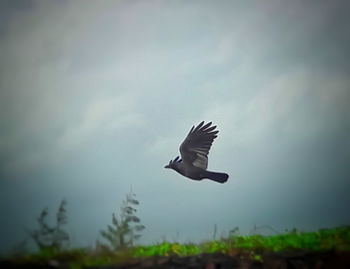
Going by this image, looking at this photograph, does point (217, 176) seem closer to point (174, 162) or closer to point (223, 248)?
point (174, 162)

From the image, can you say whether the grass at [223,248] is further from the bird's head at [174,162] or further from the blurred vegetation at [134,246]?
the bird's head at [174,162]

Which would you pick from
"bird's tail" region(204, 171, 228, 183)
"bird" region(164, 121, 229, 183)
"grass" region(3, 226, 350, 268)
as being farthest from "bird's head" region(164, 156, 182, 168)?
"grass" region(3, 226, 350, 268)

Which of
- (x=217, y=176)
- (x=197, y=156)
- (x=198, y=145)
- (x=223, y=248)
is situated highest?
(x=198, y=145)

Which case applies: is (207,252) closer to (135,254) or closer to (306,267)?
(135,254)

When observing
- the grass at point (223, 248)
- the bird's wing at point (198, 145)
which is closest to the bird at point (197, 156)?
the bird's wing at point (198, 145)

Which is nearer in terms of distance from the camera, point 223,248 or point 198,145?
point 223,248

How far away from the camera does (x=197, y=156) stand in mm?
4715

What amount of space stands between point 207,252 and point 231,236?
52cm

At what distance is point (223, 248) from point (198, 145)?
5.23ft

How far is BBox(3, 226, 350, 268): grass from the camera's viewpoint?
10.3 ft

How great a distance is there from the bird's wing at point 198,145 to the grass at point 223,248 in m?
1.21

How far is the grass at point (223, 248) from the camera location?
312cm

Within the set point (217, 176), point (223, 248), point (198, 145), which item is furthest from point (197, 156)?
point (223, 248)

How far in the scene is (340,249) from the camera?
3.29 m
